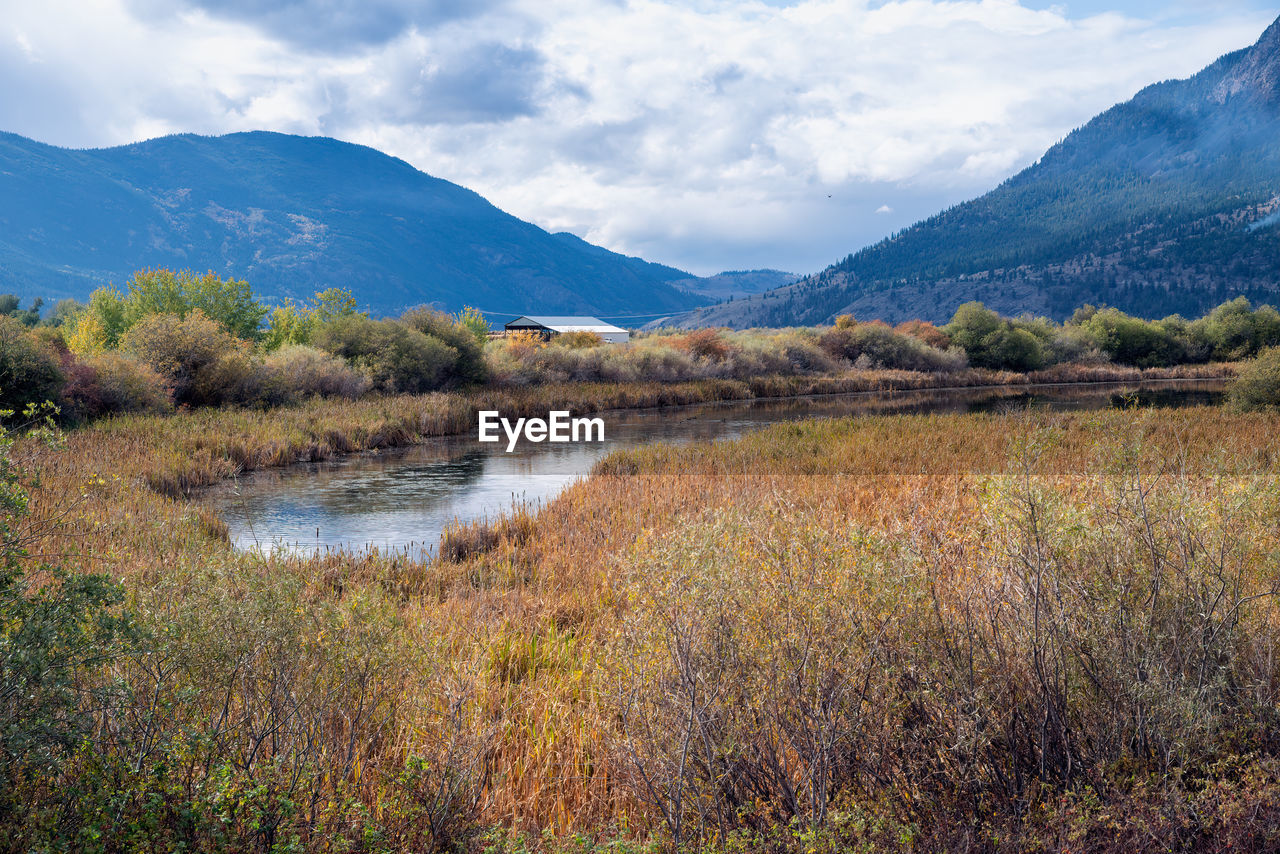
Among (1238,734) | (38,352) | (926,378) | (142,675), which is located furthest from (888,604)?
(926,378)

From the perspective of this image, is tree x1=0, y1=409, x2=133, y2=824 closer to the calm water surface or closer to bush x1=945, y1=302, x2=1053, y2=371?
the calm water surface

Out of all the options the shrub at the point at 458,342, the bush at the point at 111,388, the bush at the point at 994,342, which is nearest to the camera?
the bush at the point at 111,388

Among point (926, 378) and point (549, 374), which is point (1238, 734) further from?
point (926, 378)

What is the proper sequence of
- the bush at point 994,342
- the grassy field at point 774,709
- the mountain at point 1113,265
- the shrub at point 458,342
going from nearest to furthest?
1. the grassy field at point 774,709
2. the shrub at point 458,342
3. the bush at point 994,342
4. the mountain at point 1113,265

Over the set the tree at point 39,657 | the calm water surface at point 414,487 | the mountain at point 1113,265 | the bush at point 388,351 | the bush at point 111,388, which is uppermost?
the mountain at point 1113,265

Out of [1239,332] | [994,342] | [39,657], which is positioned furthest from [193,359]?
[1239,332]

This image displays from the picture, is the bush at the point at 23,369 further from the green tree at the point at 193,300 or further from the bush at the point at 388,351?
the green tree at the point at 193,300

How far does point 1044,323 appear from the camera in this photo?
76938 mm

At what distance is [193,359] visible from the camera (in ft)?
84.0

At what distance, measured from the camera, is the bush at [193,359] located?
82.4ft

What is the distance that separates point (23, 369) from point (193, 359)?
7195 mm

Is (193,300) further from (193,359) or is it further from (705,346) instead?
(705,346)

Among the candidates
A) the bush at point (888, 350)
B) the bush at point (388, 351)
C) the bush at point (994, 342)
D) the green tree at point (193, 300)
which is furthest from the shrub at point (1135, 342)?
the green tree at point (193, 300)

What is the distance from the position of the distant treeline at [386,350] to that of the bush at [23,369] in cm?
3
